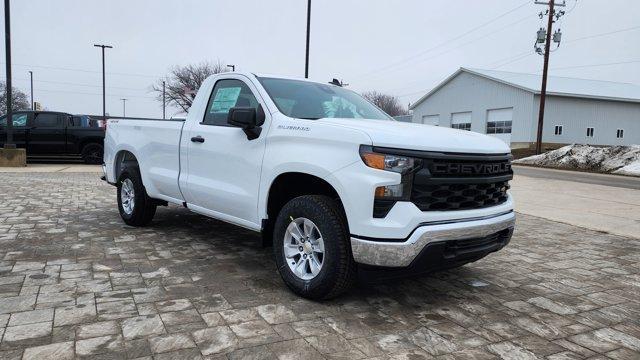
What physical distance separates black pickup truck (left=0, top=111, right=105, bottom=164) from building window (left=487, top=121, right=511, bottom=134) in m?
31.6

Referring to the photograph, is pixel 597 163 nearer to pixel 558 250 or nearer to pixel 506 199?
pixel 558 250

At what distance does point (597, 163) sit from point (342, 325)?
951 inches

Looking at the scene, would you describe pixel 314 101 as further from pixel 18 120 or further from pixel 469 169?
pixel 18 120

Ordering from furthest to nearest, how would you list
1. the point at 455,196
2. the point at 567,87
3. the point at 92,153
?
the point at 567,87 < the point at 92,153 < the point at 455,196

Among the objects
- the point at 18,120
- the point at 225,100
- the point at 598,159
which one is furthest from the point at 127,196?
the point at 598,159

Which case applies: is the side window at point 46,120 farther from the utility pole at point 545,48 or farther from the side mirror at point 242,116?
the utility pole at point 545,48

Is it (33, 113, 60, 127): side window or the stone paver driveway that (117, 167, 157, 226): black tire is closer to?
the stone paver driveway

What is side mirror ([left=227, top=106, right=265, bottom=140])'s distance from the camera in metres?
4.23

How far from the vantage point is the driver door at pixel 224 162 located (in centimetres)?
446

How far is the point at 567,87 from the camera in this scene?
40.8 m

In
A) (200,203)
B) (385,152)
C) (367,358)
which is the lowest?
(367,358)

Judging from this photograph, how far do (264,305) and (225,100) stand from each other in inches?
88.3

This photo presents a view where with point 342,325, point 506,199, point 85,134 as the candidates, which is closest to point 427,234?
point 342,325

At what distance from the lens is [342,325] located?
3.50 m
